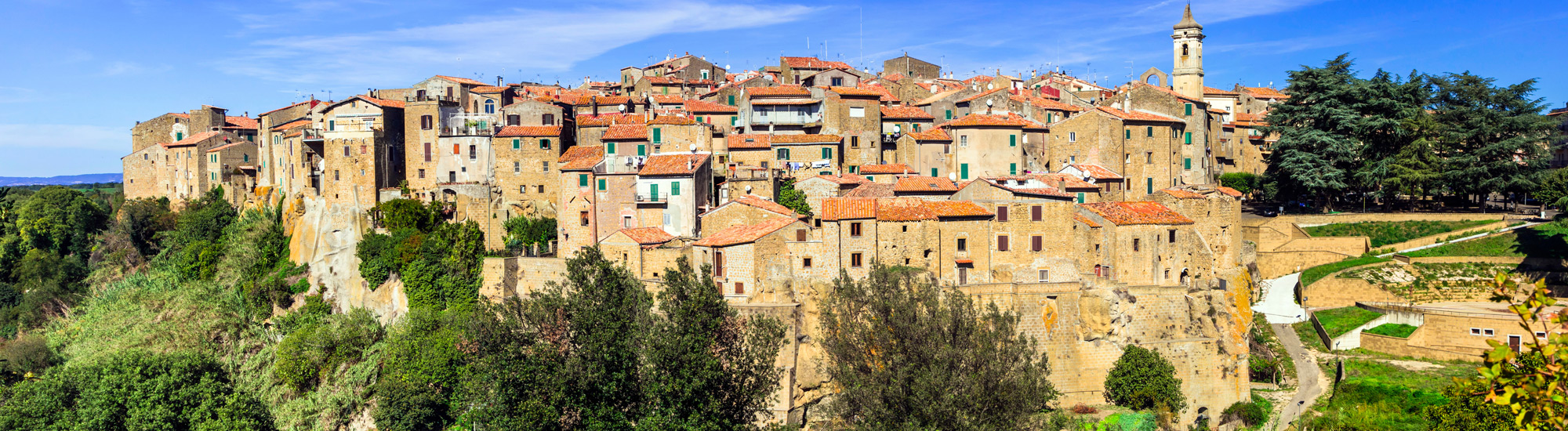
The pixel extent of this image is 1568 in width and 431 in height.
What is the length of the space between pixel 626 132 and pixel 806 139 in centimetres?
801

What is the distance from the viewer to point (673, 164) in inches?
1613

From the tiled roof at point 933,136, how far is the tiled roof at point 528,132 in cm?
1615

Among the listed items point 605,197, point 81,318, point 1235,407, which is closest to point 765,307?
point 605,197

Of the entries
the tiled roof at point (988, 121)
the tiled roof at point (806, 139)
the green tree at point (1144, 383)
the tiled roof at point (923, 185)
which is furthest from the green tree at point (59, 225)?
the green tree at point (1144, 383)

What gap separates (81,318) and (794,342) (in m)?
38.3

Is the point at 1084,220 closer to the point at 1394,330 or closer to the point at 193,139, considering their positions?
the point at 1394,330

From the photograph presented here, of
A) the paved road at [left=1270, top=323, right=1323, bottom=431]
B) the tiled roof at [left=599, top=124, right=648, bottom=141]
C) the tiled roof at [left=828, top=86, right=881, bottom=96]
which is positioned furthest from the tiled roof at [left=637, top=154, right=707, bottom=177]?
the paved road at [left=1270, top=323, right=1323, bottom=431]

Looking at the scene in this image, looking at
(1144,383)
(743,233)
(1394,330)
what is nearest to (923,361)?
(1144,383)

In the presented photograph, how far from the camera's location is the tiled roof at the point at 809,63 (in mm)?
66125

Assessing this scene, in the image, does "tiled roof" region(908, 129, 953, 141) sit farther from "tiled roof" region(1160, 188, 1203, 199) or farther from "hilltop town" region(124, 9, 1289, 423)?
Answer: "tiled roof" region(1160, 188, 1203, 199)

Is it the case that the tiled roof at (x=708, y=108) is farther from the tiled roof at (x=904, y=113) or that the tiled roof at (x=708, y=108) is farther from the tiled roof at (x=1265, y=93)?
the tiled roof at (x=1265, y=93)

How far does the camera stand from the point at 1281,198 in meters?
51.0

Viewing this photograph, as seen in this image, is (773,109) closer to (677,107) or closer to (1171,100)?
(677,107)

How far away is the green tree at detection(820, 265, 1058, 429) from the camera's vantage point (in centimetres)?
2884
